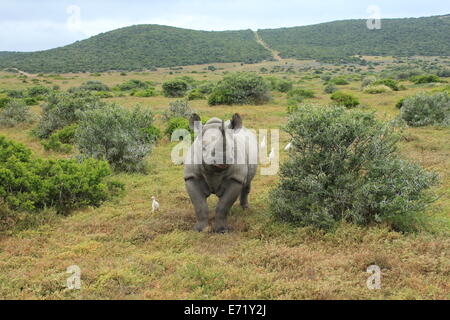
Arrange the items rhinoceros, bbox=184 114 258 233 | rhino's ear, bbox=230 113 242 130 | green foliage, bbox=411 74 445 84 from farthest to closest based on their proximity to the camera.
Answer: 1. green foliage, bbox=411 74 445 84
2. rhino's ear, bbox=230 113 242 130
3. rhinoceros, bbox=184 114 258 233

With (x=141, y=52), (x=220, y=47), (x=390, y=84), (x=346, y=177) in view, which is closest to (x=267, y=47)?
(x=220, y=47)

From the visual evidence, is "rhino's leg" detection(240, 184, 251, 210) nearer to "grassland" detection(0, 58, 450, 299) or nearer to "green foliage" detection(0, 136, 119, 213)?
"grassland" detection(0, 58, 450, 299)

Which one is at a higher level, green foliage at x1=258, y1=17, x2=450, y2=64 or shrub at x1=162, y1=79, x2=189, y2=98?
green foliage at x1=258, y1=17, x2=450, y2=64

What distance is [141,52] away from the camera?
8938 centimetres

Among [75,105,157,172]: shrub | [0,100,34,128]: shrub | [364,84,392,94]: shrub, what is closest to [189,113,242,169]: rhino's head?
[75,105,157,172]: shrub

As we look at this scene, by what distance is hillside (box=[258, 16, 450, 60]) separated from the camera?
273 ft

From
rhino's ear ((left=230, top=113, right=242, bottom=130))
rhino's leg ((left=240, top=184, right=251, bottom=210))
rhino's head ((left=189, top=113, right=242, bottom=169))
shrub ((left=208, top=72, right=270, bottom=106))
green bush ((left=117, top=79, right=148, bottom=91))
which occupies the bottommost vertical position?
rhino's leg ((left=240, top=184, right=251, bottom=210))

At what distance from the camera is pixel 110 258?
5891mm

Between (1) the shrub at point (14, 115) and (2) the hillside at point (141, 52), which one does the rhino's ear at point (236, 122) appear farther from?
(2) the hillside at point (141, 52)

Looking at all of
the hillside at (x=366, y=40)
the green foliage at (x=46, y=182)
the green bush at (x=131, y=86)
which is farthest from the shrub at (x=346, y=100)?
the hillside at (x=366, y=40)

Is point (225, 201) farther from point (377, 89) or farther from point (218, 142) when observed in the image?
point (377, 89)

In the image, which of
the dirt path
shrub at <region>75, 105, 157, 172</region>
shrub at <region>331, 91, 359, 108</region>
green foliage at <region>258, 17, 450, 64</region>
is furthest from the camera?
the dirt path
